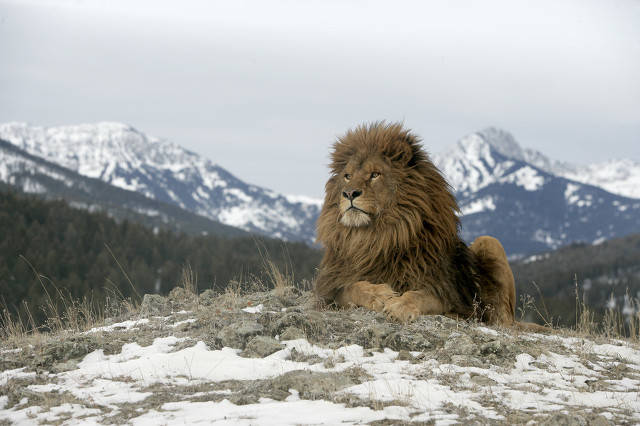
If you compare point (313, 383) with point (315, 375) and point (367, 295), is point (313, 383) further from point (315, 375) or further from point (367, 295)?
point (367, 295)

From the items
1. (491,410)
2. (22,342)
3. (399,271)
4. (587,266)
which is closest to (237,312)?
(399,271)

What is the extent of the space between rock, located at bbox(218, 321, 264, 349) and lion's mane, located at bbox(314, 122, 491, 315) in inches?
52.1

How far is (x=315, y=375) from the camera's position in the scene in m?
4.79

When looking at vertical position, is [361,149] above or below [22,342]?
above

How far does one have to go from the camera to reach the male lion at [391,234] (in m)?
6.48

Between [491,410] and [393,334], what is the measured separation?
160 cm

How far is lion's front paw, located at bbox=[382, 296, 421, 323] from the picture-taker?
6047 millimetres

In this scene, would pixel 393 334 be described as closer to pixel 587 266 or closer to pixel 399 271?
pixel 399 271

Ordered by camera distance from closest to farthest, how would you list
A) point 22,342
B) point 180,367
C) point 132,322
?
point 180,367 → point 22,342 → point 132,322

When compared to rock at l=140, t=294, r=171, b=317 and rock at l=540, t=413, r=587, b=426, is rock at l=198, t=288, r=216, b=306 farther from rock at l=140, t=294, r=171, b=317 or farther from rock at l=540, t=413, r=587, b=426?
rock at l=540, t=413, r=587, b=426

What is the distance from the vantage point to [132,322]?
761 centimetres

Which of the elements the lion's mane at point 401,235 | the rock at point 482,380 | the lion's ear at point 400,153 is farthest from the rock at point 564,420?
the lion's ear at point 400,153

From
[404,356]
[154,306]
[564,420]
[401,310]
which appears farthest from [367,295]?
[154,306]

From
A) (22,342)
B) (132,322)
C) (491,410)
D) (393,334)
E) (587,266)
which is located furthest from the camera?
(587,266)
